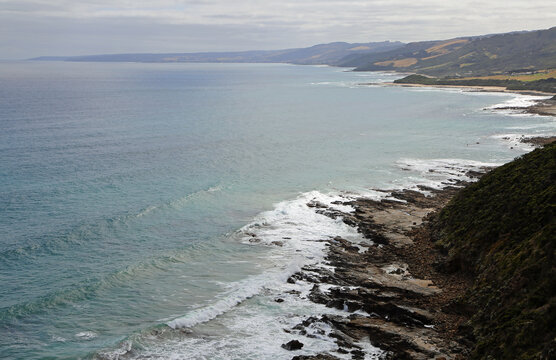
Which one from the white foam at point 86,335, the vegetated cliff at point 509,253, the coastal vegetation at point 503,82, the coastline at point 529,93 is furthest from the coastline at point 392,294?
the coastal vegetation at point 503,82

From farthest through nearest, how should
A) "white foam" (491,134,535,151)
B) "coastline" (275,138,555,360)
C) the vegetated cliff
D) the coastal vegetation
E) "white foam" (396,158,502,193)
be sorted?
1. the coastal vegetation
2. "white foam" (491,134,535,151)
3. "white foam" (396,158,502,193)
4. "coastline" (275,138,555,360)
5. the vegetated cliff

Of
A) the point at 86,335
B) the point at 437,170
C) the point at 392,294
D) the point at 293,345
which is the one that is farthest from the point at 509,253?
the point at 437,170

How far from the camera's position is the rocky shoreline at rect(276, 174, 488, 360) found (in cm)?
1858

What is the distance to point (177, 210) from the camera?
37.3 metres

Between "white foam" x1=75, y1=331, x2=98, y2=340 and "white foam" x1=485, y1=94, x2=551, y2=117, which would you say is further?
"white foam" x1=485, y1=94, x2=551, y2=117

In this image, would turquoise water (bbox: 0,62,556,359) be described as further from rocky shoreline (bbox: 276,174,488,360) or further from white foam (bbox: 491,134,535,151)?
rocky shoreline (bbox: 276,174,488,360)

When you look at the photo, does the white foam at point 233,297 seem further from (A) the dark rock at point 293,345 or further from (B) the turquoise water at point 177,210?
(A) the dark rock at point 293,345

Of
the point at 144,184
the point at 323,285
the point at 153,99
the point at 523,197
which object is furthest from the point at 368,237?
the point at 153,99

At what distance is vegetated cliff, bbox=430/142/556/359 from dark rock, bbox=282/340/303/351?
6.56 meters

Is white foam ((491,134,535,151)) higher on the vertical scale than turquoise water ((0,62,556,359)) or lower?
higher

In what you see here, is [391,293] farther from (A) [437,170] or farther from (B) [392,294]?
(A) [437,170]

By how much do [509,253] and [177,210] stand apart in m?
24.2

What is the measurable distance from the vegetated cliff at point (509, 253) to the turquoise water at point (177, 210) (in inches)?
265

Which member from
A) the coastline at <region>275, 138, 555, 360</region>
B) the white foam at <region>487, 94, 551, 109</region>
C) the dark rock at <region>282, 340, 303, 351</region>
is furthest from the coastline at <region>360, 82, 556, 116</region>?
the dark rock at <region>282, 340, 303, 351</region>
